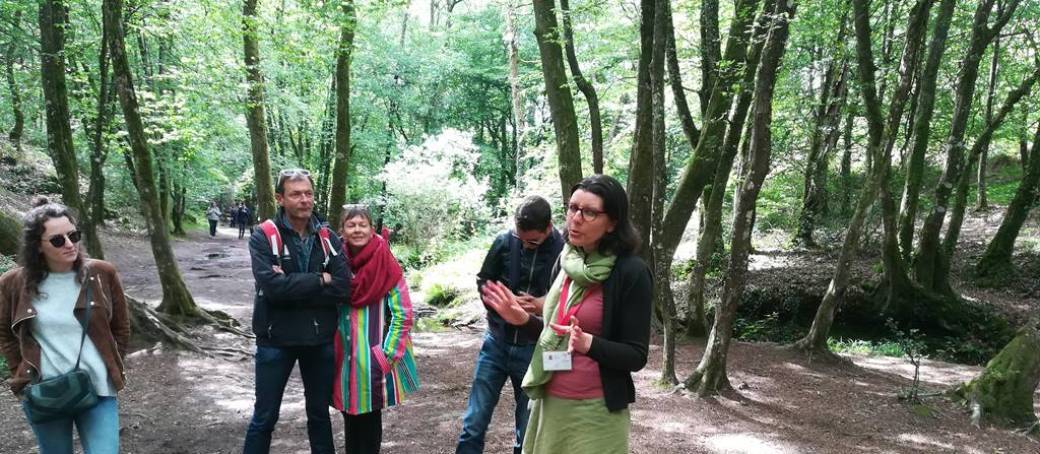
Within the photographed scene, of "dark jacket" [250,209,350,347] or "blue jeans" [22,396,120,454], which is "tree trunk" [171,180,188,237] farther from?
"blue jeans" [22,396,120,454]

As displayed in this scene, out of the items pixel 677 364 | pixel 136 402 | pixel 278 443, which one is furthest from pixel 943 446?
pixel 136 402

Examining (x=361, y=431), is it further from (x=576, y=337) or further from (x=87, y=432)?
(x=576, y=337)

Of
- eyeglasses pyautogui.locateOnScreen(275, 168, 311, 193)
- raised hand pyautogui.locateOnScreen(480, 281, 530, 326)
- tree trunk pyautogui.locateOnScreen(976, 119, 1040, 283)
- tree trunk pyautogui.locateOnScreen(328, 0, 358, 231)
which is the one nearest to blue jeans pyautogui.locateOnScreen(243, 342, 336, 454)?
eyeglasses pyautogui.locateOnScreen(275, 168, 311, 193)

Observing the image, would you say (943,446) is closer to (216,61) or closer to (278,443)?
(278,443)

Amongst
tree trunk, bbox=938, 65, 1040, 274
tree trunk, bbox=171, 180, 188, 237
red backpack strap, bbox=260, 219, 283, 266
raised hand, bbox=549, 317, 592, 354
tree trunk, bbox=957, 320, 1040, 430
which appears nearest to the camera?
raised hand, bbox=549, 317, 592, 354

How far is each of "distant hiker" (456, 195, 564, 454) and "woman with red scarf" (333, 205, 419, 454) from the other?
0.45m

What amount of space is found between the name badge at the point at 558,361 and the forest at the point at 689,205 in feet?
8.93

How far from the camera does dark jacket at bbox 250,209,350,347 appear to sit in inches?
129

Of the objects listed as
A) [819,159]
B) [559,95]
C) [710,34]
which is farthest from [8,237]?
[819,159]

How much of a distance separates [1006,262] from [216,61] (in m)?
16.3

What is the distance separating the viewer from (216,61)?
9852mm

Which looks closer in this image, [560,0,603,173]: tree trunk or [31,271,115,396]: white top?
[31,271,115,396]: white top

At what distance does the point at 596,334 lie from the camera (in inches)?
92.4

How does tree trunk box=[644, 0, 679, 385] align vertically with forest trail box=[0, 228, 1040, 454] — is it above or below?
above
